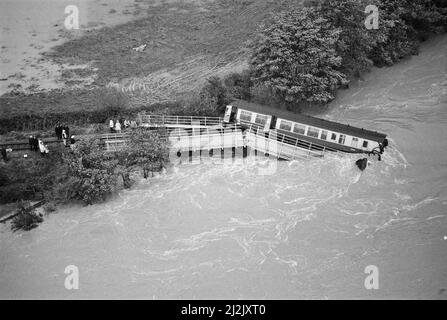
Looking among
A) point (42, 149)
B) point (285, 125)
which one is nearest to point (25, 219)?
point (42, 149)

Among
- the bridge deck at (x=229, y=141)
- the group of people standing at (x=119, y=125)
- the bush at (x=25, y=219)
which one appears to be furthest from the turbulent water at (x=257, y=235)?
the group of people standing at (x=119, y=125)

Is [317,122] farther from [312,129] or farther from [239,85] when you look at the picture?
[239,85]

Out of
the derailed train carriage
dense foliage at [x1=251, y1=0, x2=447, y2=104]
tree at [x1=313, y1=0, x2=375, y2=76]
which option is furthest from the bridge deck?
tree at [x1=313, y1=0, x2=375, y2=76]

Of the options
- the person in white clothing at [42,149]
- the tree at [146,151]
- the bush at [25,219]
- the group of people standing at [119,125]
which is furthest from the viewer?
Answer: the group of people standing at [119,125]

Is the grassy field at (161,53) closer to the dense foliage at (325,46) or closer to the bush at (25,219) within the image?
the dense foliage at (325,46)

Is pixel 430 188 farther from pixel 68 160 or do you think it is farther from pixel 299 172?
pixel 68 160
